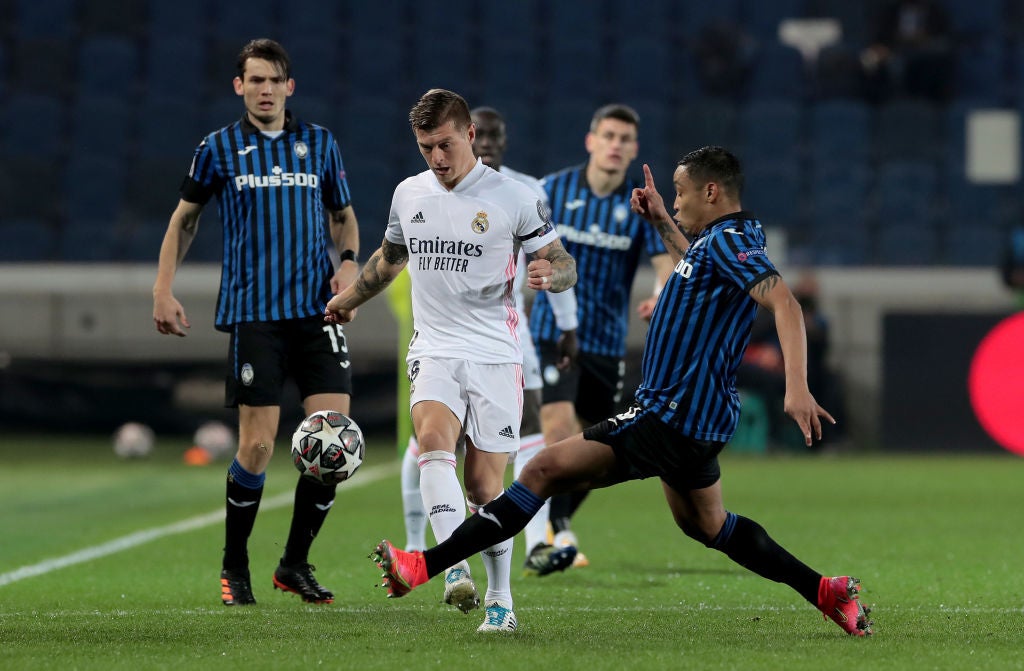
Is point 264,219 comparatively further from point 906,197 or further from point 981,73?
point 981,73

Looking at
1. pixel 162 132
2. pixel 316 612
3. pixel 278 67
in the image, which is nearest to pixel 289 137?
pixel 278 67

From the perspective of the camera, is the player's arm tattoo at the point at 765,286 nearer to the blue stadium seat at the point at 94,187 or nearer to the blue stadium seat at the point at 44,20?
the blue stadium seat at the point at 94,187

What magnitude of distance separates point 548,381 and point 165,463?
714 centimetres

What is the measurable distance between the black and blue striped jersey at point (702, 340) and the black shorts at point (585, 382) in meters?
2.76

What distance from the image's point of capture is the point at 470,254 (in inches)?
211

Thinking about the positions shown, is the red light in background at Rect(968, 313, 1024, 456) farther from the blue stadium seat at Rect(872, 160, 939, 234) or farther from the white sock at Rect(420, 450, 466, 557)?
the white sock at Rect(420, 450, 466, 557)

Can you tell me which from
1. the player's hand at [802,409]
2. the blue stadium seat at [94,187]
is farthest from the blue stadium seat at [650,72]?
the player's hand at [802,409]

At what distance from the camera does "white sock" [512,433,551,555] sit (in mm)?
7223

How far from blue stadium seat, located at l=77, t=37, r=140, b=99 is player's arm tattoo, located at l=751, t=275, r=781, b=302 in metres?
15.3

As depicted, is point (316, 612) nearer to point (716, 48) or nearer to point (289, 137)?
point (289, 137)

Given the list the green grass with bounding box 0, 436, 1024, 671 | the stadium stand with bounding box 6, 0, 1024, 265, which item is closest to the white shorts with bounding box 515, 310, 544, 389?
the green grass with bounding box 0, 436, 1024, 671

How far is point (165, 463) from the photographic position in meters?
14.1

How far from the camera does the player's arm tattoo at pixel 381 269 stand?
557 cm

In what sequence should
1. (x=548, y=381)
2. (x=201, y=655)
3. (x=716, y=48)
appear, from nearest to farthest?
(x=201, y=655) → (x=548, y=381) → (x=716, y=48)
